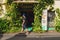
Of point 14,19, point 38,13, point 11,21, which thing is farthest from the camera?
point 14,19

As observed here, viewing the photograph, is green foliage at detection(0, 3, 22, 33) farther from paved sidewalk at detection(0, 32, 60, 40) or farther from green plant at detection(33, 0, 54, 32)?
green plant at detection(33, 0, 54, 32)

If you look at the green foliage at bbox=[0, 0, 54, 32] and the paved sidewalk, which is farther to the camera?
the green foliage at bbox=[0, 0, 54, 32]

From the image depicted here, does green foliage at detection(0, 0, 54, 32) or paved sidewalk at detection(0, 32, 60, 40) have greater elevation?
green foliage at detection(0, 0, 54, 32)

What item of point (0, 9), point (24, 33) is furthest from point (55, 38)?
point (0, 9)

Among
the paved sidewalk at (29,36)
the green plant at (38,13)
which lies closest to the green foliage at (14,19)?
the green plant at (38,13)

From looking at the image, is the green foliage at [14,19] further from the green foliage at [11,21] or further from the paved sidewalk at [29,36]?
the paved sidewalk at [29,36]

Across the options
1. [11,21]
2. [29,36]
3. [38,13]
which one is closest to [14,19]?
[11,21]

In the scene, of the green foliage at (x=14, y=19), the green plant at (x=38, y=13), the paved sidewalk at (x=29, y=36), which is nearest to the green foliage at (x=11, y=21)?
the green foliage at (x=14, y=19)

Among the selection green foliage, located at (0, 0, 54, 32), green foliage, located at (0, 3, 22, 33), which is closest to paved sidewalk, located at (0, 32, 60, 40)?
green foliage, located at (0, 0, 54, 32)

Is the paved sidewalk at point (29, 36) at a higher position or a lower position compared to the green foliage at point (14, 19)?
lower

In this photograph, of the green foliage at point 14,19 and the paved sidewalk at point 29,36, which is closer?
the paved sidewalk at point 29,36

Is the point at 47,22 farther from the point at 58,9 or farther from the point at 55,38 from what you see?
the point at 55,38

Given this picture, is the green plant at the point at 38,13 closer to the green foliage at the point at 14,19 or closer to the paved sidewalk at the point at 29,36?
the green foliage at the point at 14,19

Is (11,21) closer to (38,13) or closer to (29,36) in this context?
(38,13)
